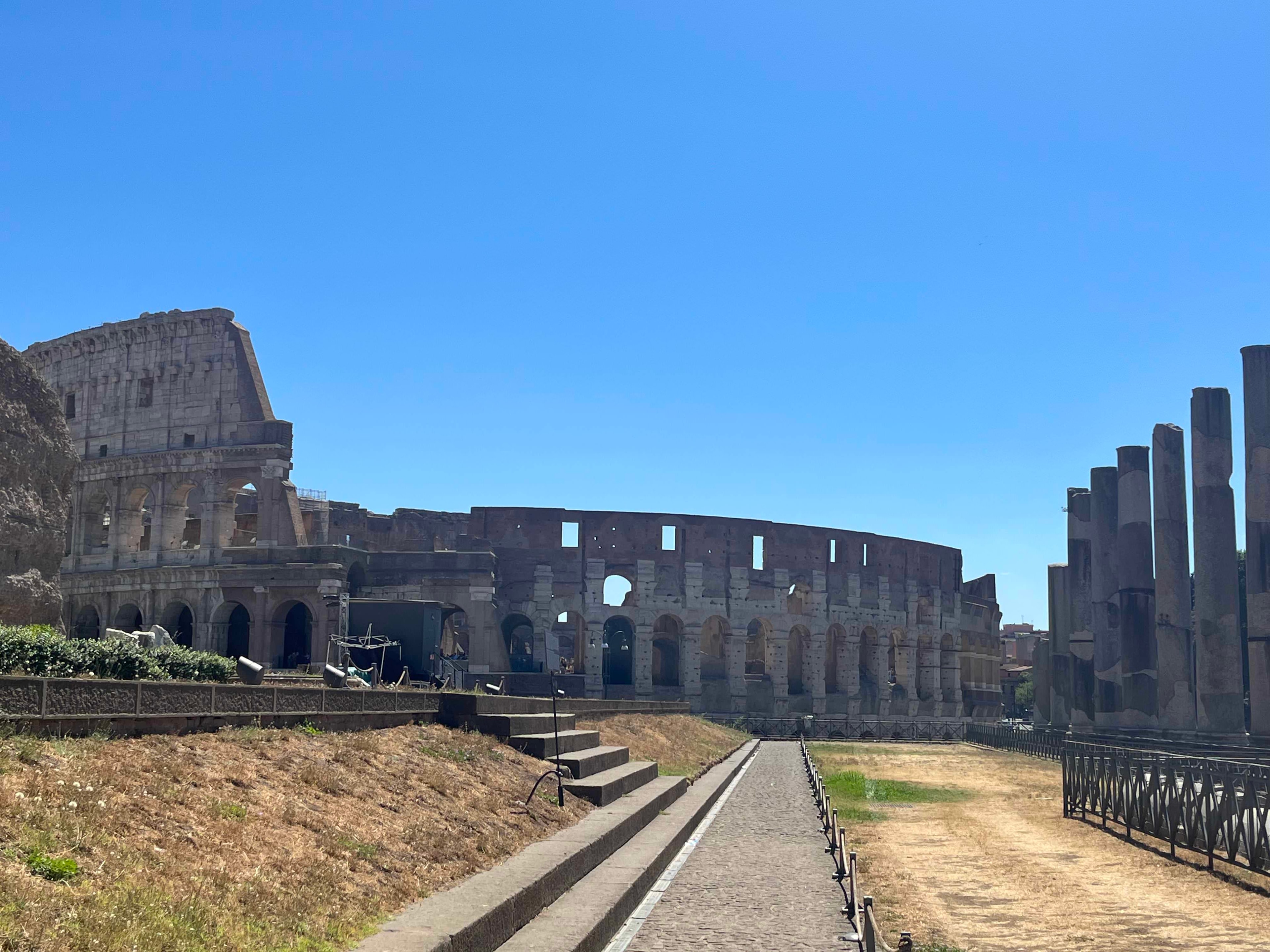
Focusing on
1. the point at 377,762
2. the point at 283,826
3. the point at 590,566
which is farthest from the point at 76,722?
the point at 590,566

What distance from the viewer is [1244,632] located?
5984 centimetres

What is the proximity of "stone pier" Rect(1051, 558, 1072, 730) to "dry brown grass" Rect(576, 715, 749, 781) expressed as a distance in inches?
647

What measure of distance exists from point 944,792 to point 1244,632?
40198 millimetres

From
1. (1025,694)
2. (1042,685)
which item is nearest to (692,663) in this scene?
(1042,685)

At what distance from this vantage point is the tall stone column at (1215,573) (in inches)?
1443

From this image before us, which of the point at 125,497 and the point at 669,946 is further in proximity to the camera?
the point at 125,497

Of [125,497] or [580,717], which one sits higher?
[125,497]

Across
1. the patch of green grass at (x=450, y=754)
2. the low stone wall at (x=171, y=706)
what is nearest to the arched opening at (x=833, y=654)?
the patch of green grass at (x=450, y=754)

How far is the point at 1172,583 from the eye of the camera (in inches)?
1599

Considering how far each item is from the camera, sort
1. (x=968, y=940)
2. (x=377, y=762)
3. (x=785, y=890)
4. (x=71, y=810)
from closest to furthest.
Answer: (x=71, y=810) < (x=968, y=940) < (x=377, y=762) < (x=785, y=890)

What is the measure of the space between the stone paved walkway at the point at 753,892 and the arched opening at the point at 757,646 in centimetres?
3867

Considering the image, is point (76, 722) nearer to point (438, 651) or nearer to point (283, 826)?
point (283, 826)

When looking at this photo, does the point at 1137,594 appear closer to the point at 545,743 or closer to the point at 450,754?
the point at 545,743

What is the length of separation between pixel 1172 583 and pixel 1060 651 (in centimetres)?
1091
